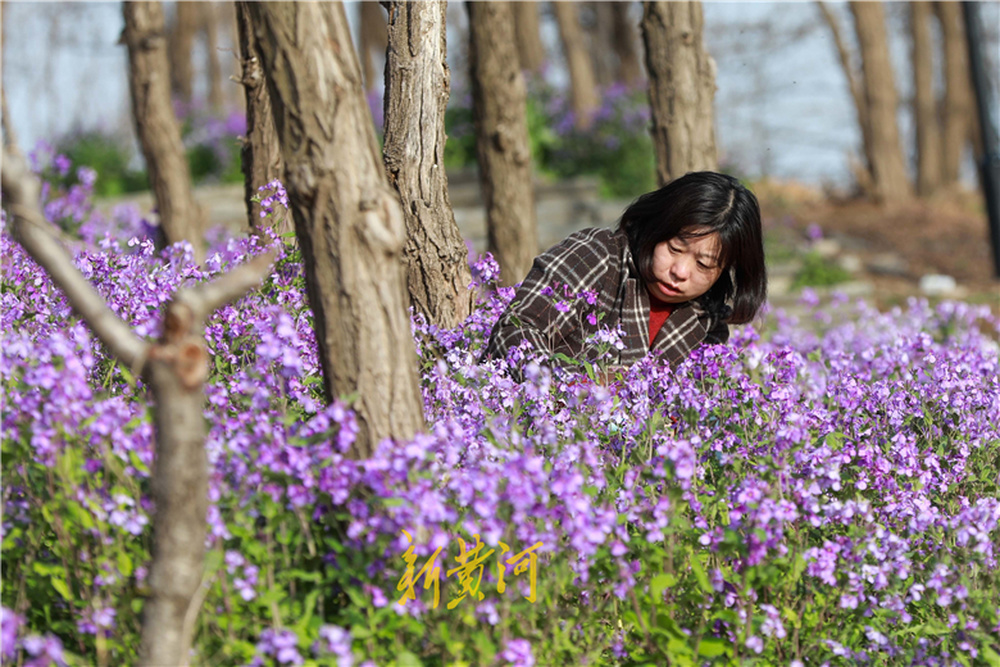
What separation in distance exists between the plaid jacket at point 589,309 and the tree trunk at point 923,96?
44.8 feet

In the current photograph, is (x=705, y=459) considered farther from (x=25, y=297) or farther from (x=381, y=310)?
(x=25, y=297)

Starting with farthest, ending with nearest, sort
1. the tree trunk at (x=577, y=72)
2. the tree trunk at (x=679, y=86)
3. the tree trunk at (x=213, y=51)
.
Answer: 1. the tree trunk at (x=213, y=51)
2. the tree trunk at (x=577, y=72)
3. the tree trunk at (x=679, y=86)

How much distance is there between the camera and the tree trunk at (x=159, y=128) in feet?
21.9

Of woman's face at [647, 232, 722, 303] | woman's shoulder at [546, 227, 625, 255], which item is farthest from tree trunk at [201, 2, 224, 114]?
woman's face at [647, 232, 722, 303]

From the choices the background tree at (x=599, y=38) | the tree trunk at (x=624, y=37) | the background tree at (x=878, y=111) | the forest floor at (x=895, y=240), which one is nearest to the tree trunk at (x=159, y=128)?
the forest floor at (x=895, y=240)

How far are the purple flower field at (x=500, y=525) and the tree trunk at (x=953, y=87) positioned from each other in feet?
51.0

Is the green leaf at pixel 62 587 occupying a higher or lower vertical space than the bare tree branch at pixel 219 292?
lower

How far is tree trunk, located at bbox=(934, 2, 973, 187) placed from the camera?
16.6 metres

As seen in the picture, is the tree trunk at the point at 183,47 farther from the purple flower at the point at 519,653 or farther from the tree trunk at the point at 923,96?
the purple flower at the point at 519,653

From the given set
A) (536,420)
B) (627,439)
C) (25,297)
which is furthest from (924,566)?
(25,297)

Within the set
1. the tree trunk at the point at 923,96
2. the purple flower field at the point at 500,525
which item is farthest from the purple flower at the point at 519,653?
the tree trunk at the point at 923,96

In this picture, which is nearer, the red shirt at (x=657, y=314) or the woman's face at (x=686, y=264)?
the woman's face at (x=686, y=264)

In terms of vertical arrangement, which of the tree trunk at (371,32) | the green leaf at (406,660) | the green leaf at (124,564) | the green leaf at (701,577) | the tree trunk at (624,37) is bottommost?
the green leaf at (701,577)

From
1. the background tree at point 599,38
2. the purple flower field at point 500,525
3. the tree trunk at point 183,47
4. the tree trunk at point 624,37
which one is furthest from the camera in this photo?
the background tree at point 599,38
